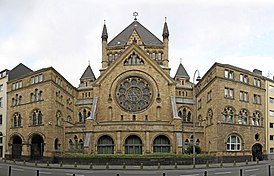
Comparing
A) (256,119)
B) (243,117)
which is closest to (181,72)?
(256,119)

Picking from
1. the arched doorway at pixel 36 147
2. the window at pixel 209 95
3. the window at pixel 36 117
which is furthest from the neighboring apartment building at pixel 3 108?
the window at pixel 209 95

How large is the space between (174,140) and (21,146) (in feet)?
79.4

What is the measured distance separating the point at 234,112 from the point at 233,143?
4.41 meters

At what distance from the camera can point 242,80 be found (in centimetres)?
5722

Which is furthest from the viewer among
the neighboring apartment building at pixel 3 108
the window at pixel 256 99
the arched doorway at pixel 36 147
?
the neighboring apartment building at pixel 3 108

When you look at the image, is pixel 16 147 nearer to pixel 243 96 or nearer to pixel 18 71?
pixel 18 71

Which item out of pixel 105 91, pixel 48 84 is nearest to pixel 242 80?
pixel 105 91

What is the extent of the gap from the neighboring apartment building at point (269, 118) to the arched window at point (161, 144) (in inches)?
607

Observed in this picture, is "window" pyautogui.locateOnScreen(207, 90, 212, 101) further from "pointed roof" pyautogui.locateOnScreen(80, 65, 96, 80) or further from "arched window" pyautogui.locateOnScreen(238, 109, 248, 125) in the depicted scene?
"pointed roof" pyautogui.locateOnScreen(80, 65, 96, 80)

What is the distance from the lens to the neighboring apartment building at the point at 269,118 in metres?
59.4

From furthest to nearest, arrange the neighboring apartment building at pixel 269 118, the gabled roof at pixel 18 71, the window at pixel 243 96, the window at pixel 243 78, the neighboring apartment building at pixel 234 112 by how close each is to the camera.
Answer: the gabled roof at pixel 18 71 → the neighboring apartment building at pixel 269 118 → the window at pixel 243 78 → the window at pixel 243 96 → the neighboring apartment building at pixel 234 112

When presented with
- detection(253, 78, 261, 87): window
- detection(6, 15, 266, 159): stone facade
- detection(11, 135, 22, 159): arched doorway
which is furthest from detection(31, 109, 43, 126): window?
detection(253, 78, 261, 87): window

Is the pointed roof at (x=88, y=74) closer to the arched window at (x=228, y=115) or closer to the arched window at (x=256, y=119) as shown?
the arched window at (x=228, y=115)

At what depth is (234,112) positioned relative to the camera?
180 ft
